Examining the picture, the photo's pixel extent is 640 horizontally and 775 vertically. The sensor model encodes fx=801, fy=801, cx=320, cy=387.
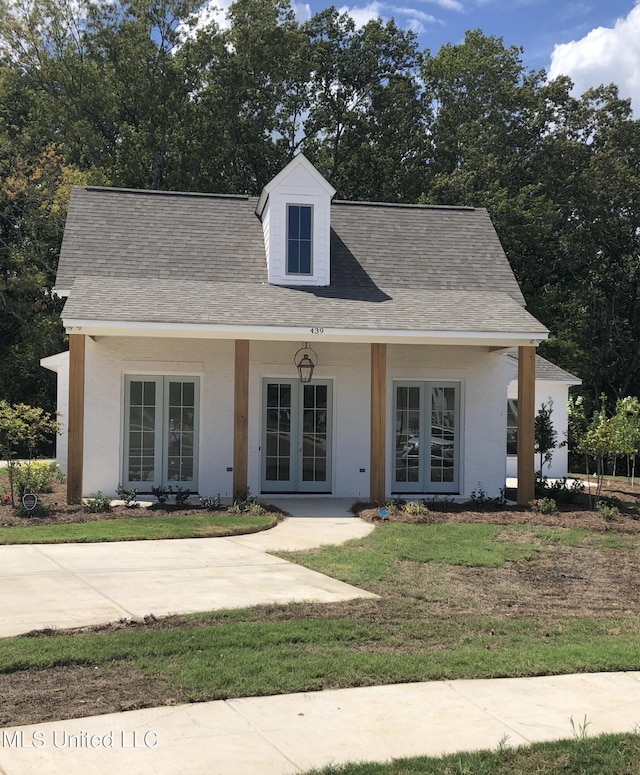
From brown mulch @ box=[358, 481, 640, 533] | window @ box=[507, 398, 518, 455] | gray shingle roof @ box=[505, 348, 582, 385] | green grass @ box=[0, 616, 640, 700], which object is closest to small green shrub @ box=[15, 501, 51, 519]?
brown mulch @ box=[358, 481, 640, 533]

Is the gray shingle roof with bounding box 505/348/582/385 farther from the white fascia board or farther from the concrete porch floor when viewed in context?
the concrete porch floor

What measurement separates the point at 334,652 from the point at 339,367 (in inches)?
385

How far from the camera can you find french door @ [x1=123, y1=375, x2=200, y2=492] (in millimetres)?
A: 14656

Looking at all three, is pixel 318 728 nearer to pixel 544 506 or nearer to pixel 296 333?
pixel 296 333

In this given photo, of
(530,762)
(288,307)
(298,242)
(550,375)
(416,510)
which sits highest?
(298,242)

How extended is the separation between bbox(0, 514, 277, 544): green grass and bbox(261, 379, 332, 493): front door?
9.69 ft

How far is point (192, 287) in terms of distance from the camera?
14.8m

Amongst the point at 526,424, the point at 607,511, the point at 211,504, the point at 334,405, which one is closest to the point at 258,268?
the point at 334,405

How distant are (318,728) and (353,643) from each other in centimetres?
163

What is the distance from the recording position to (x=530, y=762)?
407cm

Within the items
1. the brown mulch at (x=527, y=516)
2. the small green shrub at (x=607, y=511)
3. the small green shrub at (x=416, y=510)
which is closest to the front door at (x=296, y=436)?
the brown mulch at (x=527, y=516)

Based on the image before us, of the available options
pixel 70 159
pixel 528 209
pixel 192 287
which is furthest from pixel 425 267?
pixel 70 159

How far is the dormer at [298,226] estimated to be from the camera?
15.7 metres

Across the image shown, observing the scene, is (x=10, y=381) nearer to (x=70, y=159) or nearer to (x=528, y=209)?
(x=70, y=159)
